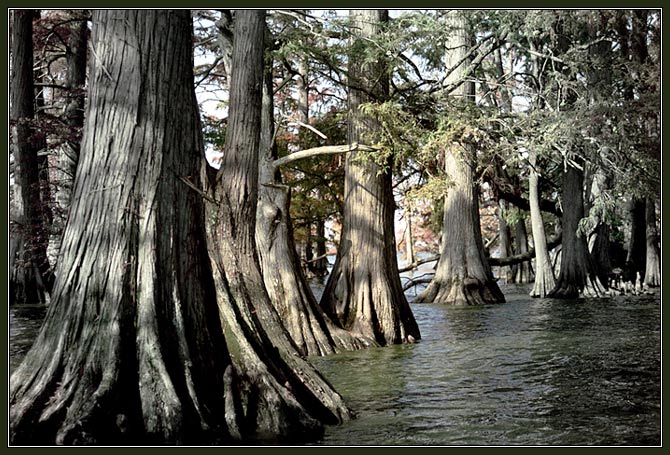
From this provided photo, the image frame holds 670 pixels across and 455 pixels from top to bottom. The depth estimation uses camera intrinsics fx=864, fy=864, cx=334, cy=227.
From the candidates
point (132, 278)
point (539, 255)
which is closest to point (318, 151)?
point (132, 278)

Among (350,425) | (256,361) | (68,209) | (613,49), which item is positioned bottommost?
(350,425)

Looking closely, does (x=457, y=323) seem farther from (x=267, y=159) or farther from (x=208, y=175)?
(x=208, y=175)

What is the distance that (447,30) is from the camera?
34.0 feet

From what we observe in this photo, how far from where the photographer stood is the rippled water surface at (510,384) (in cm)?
565

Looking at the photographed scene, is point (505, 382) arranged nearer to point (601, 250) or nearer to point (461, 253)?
point (461, 253)

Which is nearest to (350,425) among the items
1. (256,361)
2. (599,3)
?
(256,361)

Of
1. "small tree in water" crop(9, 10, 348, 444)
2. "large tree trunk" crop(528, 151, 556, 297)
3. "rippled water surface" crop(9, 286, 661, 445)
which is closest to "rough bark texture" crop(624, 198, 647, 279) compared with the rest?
"large tree trunk" crop(528, 151, 556, 297)

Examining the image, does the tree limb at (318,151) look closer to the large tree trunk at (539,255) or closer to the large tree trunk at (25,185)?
the large tree trunk at (25,185)

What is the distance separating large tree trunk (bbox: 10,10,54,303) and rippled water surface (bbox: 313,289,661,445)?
2045mm

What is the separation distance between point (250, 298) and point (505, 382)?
2.93 metres

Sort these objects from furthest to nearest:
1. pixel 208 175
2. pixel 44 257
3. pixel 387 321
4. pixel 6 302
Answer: pixel 387 321
pixel 208 175
pixel 44 257
pixel 6 302

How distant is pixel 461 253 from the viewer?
18938 millimetres

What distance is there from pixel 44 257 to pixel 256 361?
1.53 m

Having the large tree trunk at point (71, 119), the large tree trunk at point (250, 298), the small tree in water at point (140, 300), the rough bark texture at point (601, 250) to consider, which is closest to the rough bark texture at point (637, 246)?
the rough bark texture at point (601, 250)
